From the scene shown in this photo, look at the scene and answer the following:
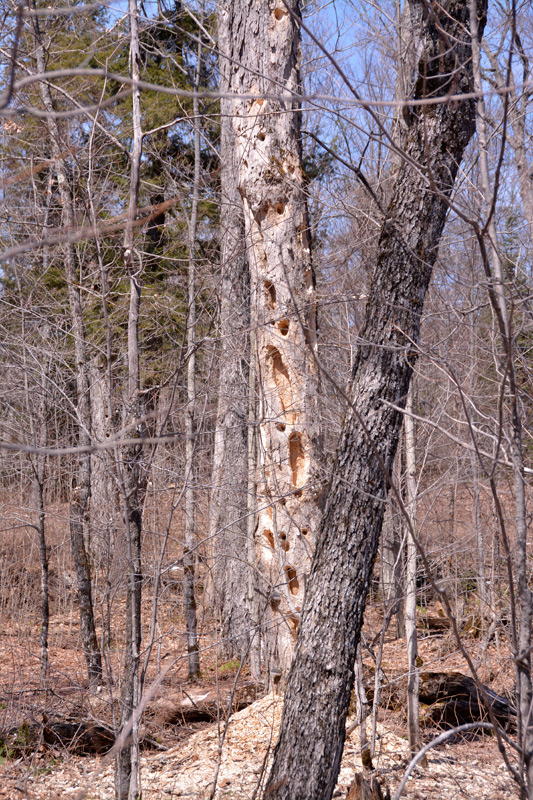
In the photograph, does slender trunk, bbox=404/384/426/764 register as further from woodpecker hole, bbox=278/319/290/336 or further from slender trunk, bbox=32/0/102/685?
slender trunk, bbox=32/0/102/685

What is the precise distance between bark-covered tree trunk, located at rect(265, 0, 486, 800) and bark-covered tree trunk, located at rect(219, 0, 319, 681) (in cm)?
177

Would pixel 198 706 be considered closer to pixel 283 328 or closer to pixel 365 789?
pixel 365 789

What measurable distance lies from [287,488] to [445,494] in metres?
2.62

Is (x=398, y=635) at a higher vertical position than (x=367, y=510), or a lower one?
lower

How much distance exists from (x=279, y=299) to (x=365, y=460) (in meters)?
2.33

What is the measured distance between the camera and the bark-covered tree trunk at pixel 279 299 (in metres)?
5.40

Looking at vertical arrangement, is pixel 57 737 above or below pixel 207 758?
above

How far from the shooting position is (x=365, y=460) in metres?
Result: 3.51

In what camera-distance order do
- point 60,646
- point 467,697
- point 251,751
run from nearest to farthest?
point 251,751, point 467,697, point 60,646

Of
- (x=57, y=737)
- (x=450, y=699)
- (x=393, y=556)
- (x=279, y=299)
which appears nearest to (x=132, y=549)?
(x=279, y=299)

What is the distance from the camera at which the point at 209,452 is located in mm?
10195

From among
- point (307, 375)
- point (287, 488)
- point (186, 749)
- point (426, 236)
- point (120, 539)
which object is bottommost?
point (186, 749)

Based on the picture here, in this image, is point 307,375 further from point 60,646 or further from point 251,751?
point 60,646

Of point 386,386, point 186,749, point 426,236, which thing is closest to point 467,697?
Answer: point 186,749
